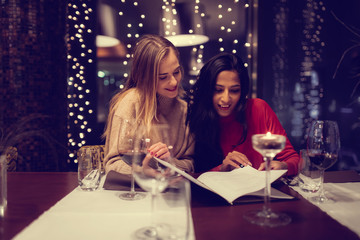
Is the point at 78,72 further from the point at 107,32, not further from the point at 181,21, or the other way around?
the point at 181,21

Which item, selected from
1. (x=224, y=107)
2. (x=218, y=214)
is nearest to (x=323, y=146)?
(x=218, y=214)

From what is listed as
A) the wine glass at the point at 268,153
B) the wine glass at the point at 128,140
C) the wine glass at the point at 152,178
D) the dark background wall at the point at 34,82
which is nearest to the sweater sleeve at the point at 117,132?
the wine glass at the point at 128,140

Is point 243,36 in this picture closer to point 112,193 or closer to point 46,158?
point 46,158

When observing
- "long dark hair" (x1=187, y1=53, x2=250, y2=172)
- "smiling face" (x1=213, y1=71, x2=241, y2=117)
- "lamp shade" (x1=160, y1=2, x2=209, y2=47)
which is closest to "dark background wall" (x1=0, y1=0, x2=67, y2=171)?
"lamp shade" (x1=160, y1=2, x2=209, y2=47)

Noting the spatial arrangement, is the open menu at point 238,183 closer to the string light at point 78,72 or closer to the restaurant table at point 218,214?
the restaurant table at point 218,214

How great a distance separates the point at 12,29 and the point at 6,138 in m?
0.91

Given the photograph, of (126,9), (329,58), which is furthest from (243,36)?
(126,9)

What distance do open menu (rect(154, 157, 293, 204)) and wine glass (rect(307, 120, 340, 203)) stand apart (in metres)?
0.11

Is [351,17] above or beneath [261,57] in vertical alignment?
above

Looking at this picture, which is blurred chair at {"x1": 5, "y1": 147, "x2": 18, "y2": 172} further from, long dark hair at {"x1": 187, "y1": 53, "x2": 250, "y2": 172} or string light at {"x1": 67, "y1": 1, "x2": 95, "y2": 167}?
string light at {"x1": 67, "y1": 1, "x2": 95, "y2": 167}

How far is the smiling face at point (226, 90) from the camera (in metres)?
1.74

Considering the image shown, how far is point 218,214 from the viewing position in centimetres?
88

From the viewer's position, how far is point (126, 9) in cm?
293

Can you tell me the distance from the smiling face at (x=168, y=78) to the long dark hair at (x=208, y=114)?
0.16 m
